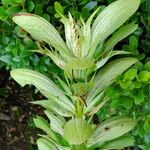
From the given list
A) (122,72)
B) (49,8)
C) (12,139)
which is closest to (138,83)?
(122,72)

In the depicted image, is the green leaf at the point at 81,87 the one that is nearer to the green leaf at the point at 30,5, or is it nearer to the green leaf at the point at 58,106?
the green leaf at the point at 58,106

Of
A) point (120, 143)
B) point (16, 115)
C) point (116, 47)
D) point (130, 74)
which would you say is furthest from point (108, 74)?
point (16, 115)

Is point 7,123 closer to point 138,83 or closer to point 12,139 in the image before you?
point 12,139

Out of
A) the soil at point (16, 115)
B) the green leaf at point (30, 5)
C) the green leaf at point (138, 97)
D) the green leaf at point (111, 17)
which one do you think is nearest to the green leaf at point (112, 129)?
the green leaf at point (138, 97)

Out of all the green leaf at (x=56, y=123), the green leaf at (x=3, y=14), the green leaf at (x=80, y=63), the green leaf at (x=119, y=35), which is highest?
the green leaf at (x=3, y=14)

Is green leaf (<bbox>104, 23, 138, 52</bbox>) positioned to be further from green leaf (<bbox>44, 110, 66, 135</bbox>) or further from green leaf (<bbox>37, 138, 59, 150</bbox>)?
green leaf (<bbox>37, 138, 59, 150</bbox>)

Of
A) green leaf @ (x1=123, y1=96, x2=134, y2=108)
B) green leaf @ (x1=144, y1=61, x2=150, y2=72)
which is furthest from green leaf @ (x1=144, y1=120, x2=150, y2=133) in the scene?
green leaf @ (x1=144, y1=61, x2=150, y2=72)
